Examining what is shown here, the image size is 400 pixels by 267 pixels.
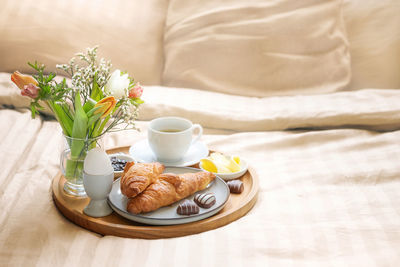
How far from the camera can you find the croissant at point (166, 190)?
100 cm

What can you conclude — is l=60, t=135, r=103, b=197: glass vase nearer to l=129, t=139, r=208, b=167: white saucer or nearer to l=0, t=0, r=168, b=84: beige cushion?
l=129, t=139, r=208, b=167: white saucer

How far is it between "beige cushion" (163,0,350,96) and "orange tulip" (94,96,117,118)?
36.4 inches

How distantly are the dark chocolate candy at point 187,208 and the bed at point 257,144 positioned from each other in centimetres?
6

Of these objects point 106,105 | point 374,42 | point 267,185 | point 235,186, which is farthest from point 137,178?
point 374,42

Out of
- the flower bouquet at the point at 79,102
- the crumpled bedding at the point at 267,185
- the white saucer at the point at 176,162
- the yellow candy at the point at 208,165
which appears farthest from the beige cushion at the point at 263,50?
the flower bouquet at the point at 79,102

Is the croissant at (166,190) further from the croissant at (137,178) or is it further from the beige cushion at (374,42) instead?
the beige cushion at (374,42)

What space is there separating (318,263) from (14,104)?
1.18 metres

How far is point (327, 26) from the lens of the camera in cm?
192

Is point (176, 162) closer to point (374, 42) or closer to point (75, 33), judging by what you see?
point (75, 33)

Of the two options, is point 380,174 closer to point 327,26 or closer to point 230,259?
point 230,259

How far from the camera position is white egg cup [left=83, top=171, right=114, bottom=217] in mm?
1014

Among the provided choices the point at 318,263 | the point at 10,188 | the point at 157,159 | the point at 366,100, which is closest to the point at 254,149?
the point at 157,159

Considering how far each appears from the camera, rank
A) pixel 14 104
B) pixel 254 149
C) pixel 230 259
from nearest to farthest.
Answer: pixel 230 259 → pixel 254 149 → pixel 14 104

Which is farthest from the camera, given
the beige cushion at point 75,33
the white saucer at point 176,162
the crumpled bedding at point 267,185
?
the beige cushion at point 75,33
